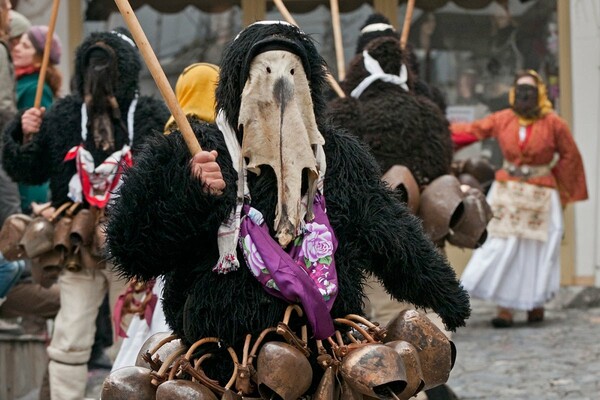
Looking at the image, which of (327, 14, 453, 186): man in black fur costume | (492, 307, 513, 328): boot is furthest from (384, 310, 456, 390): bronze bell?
(492, 307, 513, 328): boot

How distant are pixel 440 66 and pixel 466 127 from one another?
1835 mm

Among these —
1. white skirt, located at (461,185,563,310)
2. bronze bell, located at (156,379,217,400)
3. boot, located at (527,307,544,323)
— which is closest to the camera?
bronze bell, located at (156,379,217,400)

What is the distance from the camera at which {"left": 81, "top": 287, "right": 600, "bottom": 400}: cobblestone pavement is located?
7641 millimetres

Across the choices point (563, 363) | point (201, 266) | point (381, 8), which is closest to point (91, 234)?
point (201, 266)

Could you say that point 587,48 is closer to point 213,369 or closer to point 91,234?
point 91,234

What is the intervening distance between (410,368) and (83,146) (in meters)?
2.97

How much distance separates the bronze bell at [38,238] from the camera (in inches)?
254

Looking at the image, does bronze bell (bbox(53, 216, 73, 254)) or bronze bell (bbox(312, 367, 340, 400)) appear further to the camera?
bronze bell (bbox(53, 216, 73, 254))

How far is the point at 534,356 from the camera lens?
8.88 m

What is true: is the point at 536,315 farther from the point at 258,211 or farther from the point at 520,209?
the point at 258,211

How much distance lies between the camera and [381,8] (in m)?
11.7

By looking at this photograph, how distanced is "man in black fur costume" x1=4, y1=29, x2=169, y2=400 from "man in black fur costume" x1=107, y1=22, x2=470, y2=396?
7.74 ft

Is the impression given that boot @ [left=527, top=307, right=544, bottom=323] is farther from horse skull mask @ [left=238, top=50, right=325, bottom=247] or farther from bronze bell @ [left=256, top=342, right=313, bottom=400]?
bronze bell @ [left=256, top=342, right=313, bottom=400]

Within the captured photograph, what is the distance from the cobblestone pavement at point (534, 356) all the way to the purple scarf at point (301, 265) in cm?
365
